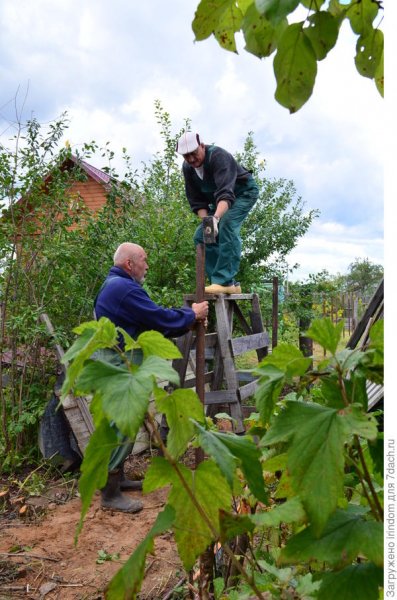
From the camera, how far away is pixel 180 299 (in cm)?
595

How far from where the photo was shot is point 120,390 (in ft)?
2.15

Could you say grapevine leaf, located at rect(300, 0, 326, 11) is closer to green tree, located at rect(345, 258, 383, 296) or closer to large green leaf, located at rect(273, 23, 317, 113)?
large green leaf, located at rect(273, 23, 317, 113)

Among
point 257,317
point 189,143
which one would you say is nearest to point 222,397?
point 257,317

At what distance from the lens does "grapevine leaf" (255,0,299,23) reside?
25.3 inches

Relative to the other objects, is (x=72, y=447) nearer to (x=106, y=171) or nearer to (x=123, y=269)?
(x=123, y=269)

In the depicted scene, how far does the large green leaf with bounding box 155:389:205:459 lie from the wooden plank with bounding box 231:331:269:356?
4.27 meters

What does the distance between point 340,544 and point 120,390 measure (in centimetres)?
32

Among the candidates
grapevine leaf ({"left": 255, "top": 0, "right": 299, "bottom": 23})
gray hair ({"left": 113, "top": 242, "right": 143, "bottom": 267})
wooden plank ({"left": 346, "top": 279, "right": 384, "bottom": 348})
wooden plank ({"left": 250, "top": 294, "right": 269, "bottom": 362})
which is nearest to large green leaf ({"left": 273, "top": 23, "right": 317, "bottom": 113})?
grapevine leaf ({"left": 255, "top": 0, "right": 299, "bottom": 23})

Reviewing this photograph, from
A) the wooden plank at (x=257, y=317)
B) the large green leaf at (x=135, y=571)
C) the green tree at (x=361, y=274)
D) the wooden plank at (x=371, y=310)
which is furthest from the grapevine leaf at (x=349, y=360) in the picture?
the green tree at (x=361, y=274)

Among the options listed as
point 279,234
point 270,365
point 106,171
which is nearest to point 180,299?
point 106,171

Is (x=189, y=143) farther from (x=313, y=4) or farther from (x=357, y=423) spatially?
(x=357, y=423)

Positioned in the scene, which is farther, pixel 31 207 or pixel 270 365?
pixel 31 207

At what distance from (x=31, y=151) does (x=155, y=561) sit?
3.81 m

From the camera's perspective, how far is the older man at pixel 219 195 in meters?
4.60
